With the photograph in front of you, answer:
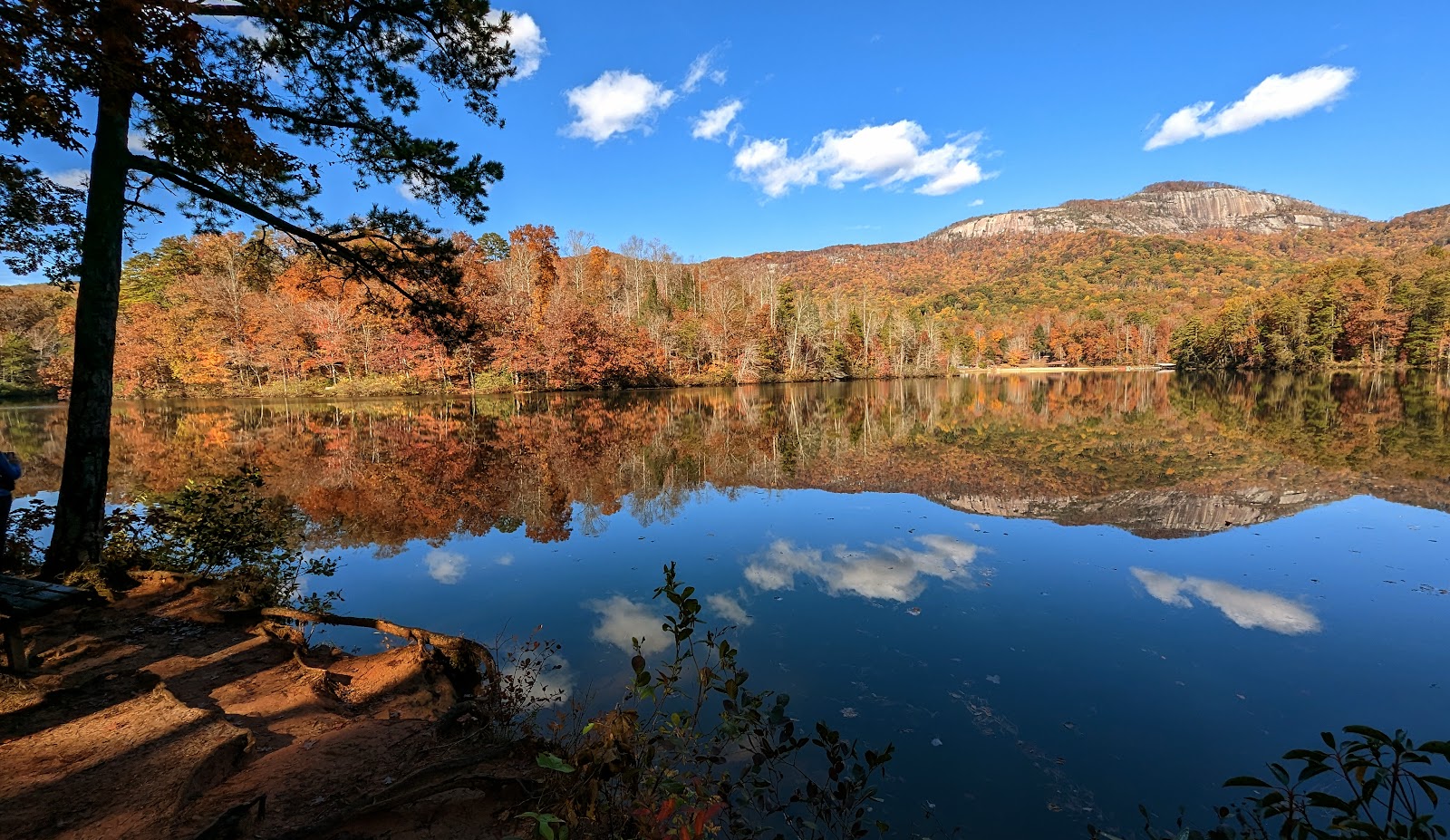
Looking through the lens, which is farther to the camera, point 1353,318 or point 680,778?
point 1353,318

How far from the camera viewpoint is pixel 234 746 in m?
3.32

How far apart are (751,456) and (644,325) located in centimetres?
4180

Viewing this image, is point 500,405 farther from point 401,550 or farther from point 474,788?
point 474,788

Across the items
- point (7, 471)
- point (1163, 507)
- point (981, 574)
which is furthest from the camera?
point (1163, 507)

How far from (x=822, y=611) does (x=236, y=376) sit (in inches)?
2178

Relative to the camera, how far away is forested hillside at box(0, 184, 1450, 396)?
43.1 meters

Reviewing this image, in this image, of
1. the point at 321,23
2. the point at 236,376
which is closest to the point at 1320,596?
the point at 321,23

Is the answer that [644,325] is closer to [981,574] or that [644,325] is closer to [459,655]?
[981,574]

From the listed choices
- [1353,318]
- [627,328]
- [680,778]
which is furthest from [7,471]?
[1353,318]

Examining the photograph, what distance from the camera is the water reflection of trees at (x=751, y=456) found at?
11406mm

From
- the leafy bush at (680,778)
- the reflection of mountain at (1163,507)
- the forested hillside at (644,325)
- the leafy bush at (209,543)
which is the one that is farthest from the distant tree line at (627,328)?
the reflection of mountain at (1163,507)

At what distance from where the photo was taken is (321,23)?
6297 millimetres

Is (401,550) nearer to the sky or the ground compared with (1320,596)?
nearer to the sky

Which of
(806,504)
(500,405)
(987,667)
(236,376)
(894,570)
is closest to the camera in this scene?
(987,667)
